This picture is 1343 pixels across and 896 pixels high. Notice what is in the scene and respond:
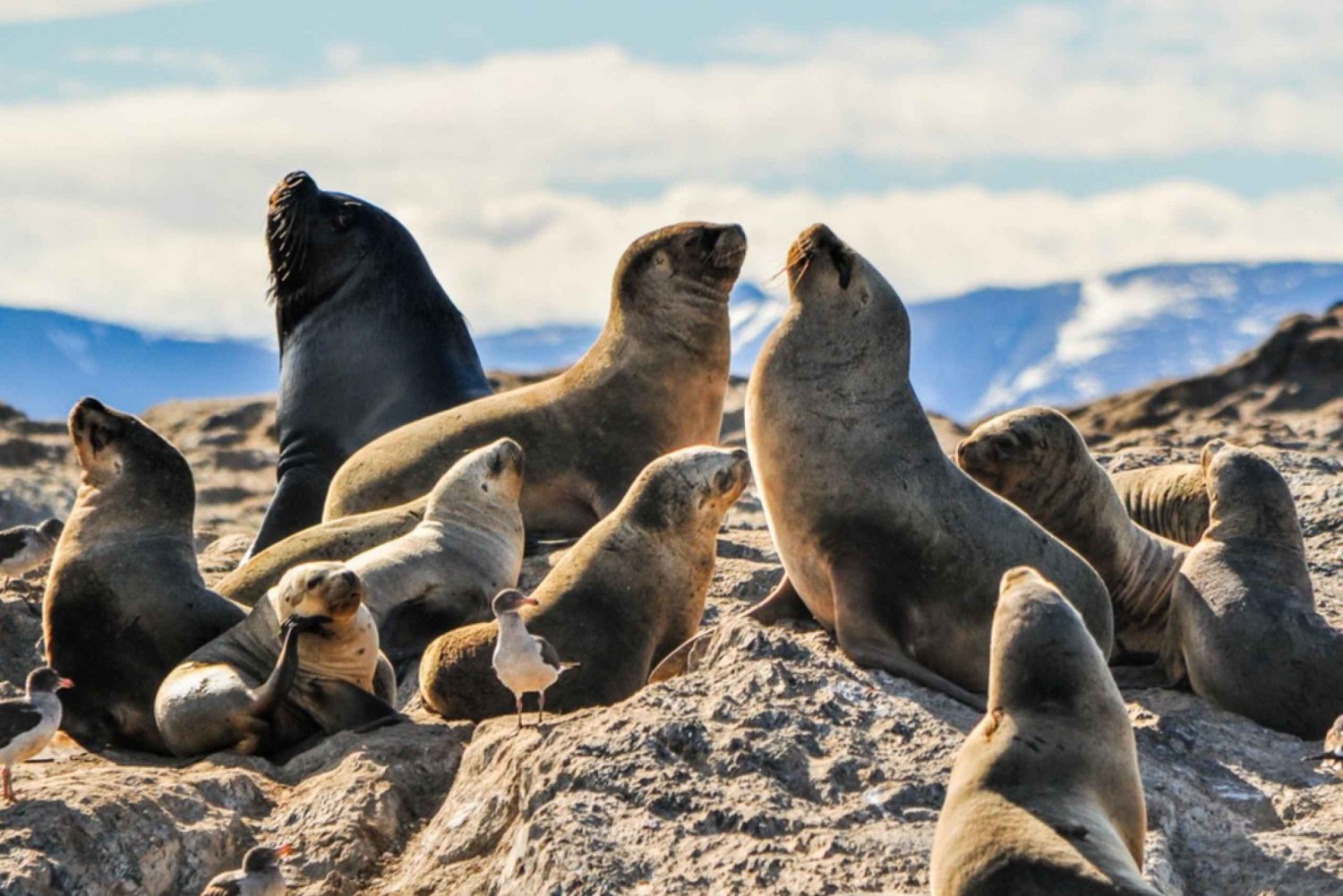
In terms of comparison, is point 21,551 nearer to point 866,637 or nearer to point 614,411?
point 614,411

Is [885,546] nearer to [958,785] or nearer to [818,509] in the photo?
[818,509]

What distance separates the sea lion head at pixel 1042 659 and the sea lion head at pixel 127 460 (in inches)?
153

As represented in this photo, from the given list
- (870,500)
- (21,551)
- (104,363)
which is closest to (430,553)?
(870,500)

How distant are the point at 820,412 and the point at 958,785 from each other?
104 inches

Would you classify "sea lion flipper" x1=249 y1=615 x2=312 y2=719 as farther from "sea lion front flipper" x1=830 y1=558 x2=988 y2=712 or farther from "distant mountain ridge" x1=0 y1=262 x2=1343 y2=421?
"distant mountain ridge" x1=0 y1=262 x2=1343 y2=421

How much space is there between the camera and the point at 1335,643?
7895mm

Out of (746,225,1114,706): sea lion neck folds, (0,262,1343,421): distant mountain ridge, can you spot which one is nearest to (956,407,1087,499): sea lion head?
(746,225,1114,706): sea lion neck folds

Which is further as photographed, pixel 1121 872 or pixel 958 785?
pixel 958 785

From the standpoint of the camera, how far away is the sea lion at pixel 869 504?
7488 mm

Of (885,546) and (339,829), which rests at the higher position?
(885,546)

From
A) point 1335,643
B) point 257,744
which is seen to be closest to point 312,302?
point 257,744

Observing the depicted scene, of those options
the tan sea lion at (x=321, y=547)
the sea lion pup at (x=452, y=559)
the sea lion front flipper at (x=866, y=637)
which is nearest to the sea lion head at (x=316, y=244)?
the tan sea lion at (x=321, y=547)

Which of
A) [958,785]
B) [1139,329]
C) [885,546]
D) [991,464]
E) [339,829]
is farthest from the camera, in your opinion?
[1139,329]

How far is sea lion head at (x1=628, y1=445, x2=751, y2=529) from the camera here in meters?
8.18
